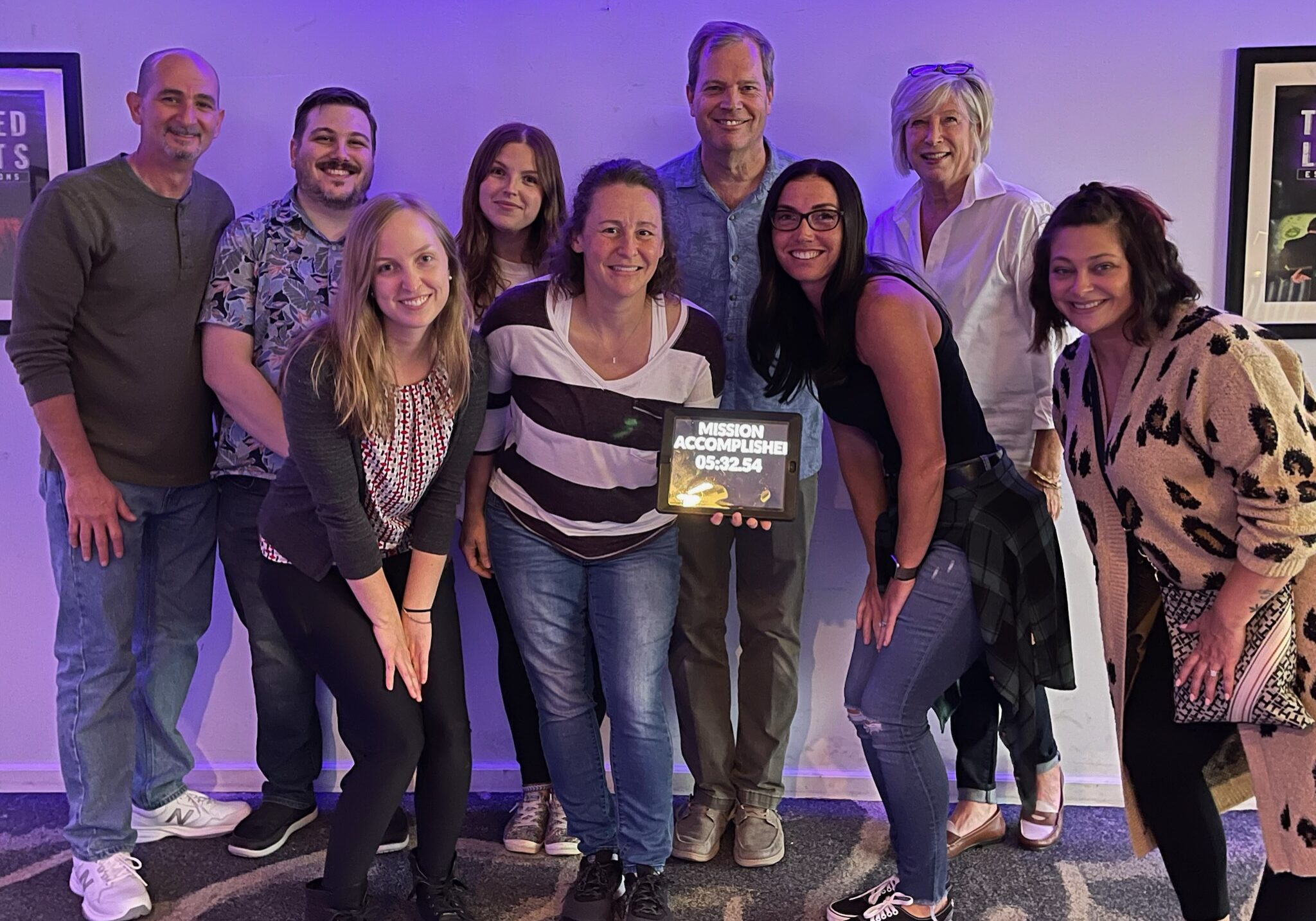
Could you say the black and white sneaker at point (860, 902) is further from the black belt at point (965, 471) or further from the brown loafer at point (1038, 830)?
the black belt at point (965, 471)

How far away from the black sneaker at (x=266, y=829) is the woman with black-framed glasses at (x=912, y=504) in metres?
1.56

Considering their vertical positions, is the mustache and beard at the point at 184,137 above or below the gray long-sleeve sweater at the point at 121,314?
above

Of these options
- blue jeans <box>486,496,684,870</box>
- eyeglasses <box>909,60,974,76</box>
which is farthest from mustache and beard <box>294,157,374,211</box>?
eyeglasses <box>909,60,974,76</box>

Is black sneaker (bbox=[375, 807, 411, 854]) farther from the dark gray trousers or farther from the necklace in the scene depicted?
the necklace

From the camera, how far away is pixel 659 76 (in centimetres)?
281

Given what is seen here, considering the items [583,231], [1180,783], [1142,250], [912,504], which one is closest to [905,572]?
[912,504]

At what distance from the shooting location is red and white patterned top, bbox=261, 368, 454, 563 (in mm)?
2070

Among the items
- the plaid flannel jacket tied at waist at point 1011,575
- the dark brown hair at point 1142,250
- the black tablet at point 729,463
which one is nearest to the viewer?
the dark brown hair at point 1142,250

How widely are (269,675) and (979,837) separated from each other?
1885 mm

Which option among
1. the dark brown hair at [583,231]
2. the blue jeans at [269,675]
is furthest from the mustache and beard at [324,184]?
→ the blue jeans at [269,675]

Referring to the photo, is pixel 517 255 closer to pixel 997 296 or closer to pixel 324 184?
pixel 324 184

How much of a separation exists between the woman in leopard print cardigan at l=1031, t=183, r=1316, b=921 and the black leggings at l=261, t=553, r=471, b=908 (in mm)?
1338

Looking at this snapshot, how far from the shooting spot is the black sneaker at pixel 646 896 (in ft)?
7.43

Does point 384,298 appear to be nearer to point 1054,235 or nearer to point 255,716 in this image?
point 1054,235
